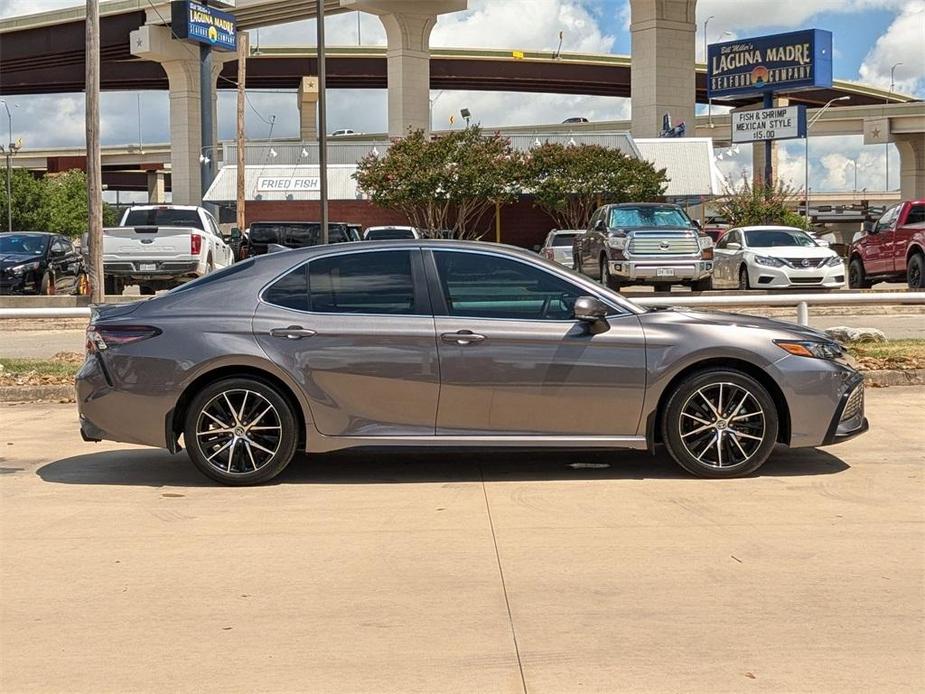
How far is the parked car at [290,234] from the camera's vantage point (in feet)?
98.3

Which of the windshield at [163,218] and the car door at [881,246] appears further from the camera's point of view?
the windshield at [163,218]

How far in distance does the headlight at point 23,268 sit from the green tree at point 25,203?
230ft

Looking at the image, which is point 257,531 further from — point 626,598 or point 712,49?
point 712,49

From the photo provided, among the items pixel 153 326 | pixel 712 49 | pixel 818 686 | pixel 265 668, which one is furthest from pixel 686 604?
pixel 712 49

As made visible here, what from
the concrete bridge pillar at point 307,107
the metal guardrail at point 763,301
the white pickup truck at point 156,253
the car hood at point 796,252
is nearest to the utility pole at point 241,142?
the white pickup truck at point 156,253

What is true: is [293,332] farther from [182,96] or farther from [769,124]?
[182,96]

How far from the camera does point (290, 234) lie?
3064 cm

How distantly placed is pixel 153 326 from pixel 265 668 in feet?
12.2

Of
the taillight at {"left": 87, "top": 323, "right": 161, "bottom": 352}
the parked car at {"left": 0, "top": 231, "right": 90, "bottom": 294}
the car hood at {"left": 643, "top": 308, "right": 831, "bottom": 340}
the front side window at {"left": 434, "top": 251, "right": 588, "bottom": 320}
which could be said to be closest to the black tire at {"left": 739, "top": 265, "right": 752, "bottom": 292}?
the parked car at {"left": 0, "top": 231, "right": 90, "bottom": 294}

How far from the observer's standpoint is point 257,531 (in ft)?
21.4

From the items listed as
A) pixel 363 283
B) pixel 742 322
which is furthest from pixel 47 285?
pixel 742 322

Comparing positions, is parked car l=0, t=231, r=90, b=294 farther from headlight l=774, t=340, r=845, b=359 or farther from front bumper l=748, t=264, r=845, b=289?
headlight l=774, t=340, r=845, b=359

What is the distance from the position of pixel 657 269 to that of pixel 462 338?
1500 centimetres

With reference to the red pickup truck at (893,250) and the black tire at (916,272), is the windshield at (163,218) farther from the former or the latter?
the black tire at (916,272)
